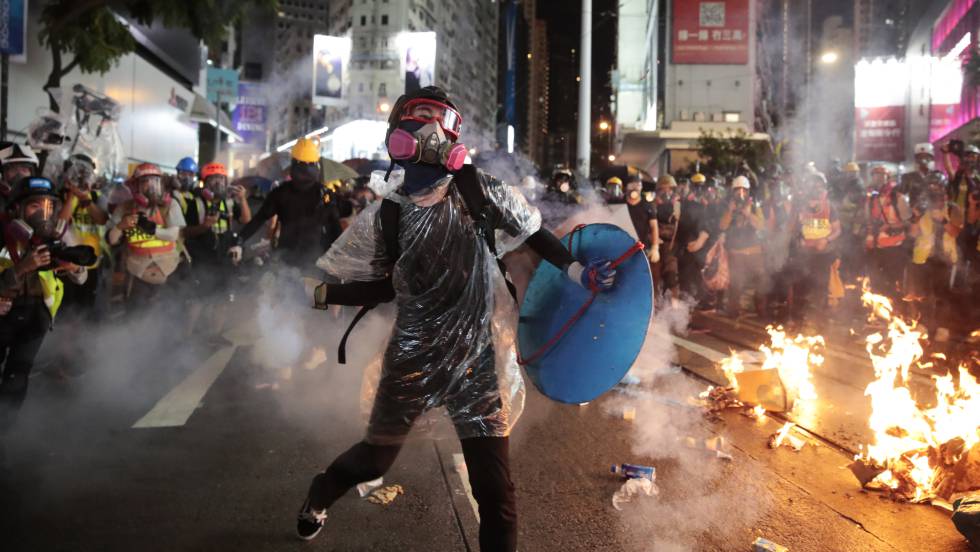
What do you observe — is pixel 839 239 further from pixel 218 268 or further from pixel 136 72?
pixel 136 72

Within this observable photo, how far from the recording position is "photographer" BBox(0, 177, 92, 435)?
14.1ft

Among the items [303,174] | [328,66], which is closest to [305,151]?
[303,174]

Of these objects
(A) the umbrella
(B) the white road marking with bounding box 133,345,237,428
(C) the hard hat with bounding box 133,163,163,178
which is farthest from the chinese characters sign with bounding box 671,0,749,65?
(B) the white road marking with bounding box 133,345,237,428

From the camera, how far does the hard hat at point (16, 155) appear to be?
5812mm

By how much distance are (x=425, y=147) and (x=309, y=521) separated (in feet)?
5.46

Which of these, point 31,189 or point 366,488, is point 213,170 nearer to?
point 31,189

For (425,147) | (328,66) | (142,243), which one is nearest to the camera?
(425,147)

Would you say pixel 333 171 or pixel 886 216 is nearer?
pixel 886 216

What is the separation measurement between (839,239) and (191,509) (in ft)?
29.6

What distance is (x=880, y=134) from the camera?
39.1 m

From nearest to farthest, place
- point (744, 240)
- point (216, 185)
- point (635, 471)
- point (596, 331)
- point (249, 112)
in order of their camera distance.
Result: point (596, 331) < point (635, 471) < point (216, 185) < point (744, 240) < point (249, 112)

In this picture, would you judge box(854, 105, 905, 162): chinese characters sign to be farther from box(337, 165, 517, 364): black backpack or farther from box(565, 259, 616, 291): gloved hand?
box(337, 165, 517, 364): black backpack

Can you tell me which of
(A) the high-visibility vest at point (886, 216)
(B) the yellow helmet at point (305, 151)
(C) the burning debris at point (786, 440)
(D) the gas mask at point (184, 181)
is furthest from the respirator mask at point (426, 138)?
(A) the high-visibility vest at point (886, 216)

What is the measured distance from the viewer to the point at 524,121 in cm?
17662
